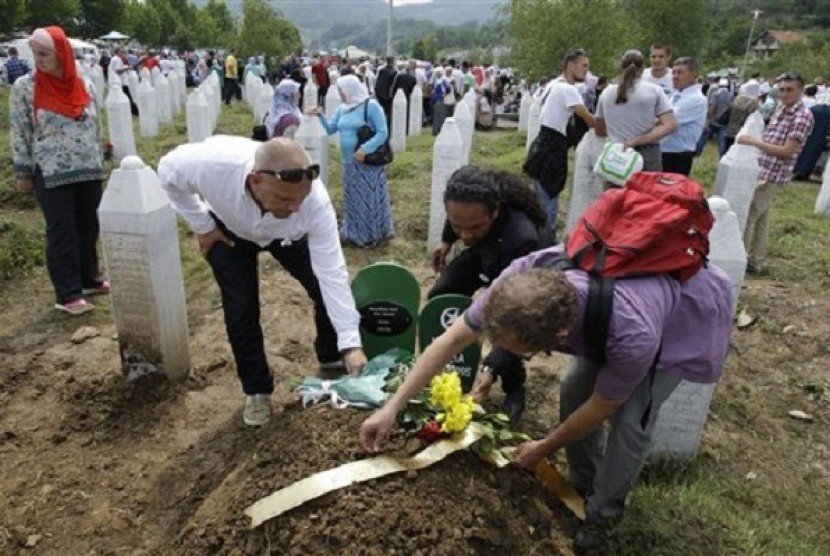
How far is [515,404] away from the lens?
3.38 m

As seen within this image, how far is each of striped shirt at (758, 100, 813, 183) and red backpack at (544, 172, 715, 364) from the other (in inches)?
162

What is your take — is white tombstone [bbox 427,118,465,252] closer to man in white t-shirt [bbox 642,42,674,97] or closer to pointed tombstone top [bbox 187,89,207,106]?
man in white t-shirt [bbox 642,42,674,97]

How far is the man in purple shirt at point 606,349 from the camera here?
1844 mm

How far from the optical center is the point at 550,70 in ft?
54.0

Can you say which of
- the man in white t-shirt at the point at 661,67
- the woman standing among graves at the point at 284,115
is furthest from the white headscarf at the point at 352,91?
the man in white t-shirt at the point at 661,67

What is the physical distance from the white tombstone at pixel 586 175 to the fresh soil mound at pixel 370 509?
4189 millimetres

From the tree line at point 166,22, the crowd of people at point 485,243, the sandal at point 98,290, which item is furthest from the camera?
the tree line at point 166,22

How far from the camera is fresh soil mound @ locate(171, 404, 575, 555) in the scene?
2.02 metres

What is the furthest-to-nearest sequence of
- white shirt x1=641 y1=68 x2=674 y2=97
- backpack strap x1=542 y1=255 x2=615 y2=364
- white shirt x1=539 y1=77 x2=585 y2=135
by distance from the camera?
white shirt x1=641 y1=68 x2=674 y2=97 → white shirt x1=539 y1=77 x2=585 y2=135 → backpack strap x1=542 y1=255 x2=615 y2=364

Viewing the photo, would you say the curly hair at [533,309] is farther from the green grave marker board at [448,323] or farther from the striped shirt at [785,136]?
the striped shirt at [785,136]

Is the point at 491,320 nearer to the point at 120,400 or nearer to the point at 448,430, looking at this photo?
the point at 448,430

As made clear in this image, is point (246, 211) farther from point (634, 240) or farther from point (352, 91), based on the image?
point (352, 91)

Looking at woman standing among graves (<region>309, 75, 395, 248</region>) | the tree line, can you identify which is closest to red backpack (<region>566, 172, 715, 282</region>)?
woman standing among graves (<region>309, 75, 395, 248</region>)

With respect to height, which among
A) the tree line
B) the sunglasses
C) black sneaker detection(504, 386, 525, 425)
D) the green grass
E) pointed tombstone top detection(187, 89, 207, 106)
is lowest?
the green grass
